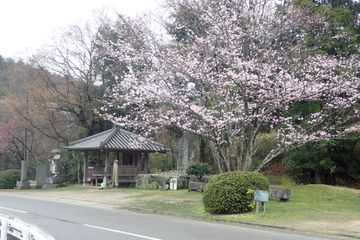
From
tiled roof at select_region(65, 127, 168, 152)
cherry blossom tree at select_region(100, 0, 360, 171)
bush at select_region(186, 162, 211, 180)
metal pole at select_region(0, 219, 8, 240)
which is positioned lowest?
metal pole at select_region(0, 219, 8, 240)

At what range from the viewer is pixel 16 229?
711 centimetres

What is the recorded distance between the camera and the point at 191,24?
22422 mm

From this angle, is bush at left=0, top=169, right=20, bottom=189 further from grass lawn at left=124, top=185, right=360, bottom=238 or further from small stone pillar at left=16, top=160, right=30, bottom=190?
grass lawn at left=124, top=185, right=360, bottom=238

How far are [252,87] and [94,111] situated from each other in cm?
2094

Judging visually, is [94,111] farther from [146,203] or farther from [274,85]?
[274,85]

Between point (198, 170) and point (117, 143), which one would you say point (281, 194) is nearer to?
point (198, 170)

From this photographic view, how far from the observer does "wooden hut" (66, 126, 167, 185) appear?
30844 mm

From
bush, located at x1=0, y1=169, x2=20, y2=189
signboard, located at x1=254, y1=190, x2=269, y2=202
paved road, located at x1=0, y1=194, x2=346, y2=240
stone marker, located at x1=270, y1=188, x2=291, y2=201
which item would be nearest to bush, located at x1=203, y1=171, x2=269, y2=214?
signboard, located at x1=254, y1=190, x2=269, y2=202

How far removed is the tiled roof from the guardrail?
22143 millimetres

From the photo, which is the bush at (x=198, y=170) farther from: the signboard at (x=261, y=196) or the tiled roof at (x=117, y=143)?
the signboard at (x=261, y=196)

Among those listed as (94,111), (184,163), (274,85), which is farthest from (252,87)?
(94,111)

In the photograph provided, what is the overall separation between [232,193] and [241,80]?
416cm

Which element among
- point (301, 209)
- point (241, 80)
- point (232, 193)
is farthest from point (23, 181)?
point (301, 209)

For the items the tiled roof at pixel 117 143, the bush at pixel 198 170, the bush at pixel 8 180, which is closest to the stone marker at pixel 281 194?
the bush at pixel 198 170
